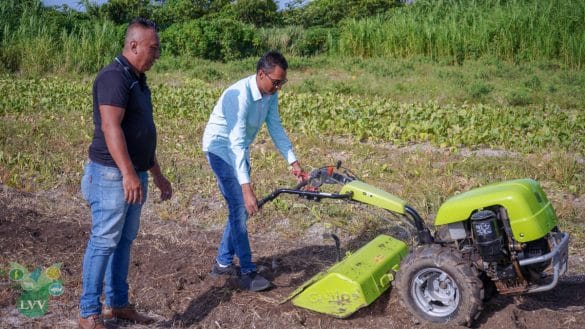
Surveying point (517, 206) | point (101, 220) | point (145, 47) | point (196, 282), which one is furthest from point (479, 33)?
point (101, 220)

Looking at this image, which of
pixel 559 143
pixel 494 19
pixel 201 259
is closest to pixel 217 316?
pixel 201 259

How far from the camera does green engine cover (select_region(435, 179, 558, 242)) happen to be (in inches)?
146

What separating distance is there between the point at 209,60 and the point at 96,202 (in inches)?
579

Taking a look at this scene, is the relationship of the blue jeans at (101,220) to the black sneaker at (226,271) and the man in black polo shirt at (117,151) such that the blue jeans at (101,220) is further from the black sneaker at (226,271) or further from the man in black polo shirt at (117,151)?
the black sneaker at (226,271)

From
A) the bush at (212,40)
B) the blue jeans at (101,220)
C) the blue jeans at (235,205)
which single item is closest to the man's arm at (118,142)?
the blue jeans at (101,220)

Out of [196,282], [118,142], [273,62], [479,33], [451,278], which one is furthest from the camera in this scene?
[479,33]

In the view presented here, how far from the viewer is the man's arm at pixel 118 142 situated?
3.43 metres

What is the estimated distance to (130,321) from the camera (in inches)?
166

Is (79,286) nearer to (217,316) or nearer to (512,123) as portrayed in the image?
(217,316)

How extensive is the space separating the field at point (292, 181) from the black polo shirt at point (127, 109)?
1.23m

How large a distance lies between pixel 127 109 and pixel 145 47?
347 millimetres

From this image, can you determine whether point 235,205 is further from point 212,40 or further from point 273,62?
point 212,40

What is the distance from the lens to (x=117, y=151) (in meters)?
3.46

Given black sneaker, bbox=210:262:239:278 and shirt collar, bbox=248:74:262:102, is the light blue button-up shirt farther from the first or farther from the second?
black sneaker, bbox=210:262:239:278
